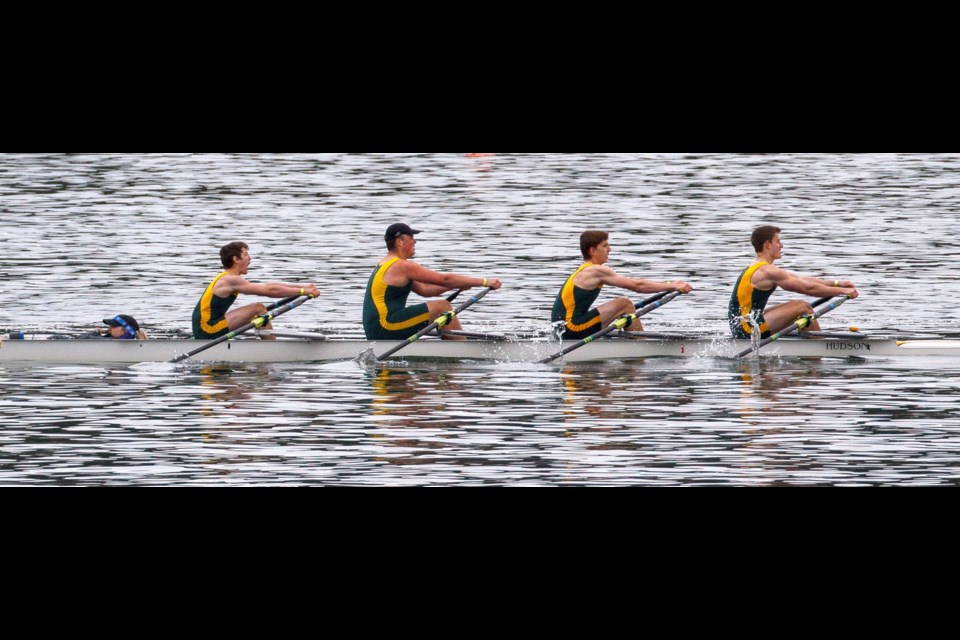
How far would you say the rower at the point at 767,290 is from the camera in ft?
61.9

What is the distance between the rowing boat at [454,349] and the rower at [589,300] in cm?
23

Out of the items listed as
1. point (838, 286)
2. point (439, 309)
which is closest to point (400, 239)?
point (439, 309)

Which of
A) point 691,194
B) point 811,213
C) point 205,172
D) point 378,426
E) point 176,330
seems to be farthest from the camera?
point 205,172

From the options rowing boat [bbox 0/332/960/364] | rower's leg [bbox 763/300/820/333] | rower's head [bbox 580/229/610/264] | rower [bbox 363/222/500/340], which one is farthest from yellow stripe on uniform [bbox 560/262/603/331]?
rower's leg [bbox 763/300/820/333]

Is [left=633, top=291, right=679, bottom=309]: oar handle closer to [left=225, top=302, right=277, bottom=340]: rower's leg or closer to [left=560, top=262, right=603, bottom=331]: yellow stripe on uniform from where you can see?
[left=560, top=262, right=603, bottom=331]: yellow stripe on uniform

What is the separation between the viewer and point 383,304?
19.1 m

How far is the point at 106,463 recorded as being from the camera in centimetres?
1338

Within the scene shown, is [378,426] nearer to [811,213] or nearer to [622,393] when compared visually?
[622,393]

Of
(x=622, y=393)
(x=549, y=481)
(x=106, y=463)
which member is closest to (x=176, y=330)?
(x=622, y=393)

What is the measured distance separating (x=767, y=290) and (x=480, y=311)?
24.3ft

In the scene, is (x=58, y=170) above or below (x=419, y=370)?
above

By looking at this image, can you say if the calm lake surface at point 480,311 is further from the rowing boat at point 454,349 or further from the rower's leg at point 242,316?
the rower's leg at point 242,316

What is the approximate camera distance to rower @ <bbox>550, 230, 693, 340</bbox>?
18938 mm

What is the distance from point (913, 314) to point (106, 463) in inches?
567
